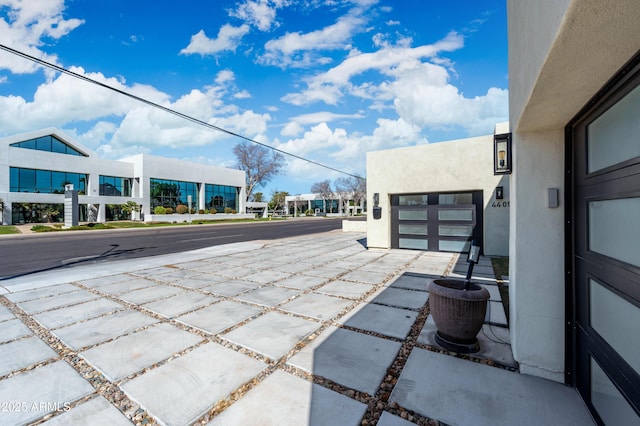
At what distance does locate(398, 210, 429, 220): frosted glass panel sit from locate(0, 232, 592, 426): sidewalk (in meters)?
4.56

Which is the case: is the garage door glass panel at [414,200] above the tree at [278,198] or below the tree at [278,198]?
below

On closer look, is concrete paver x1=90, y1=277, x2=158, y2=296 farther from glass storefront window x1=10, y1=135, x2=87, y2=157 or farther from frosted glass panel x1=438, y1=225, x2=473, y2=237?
glass storefront window x1=10, y1=135, x2=87, y2=157

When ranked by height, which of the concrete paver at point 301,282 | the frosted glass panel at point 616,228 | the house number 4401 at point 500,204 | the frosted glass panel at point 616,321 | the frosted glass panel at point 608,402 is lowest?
the concrete paver at point 301,282

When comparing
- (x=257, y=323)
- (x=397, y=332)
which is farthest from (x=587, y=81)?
(x=257, y=323)

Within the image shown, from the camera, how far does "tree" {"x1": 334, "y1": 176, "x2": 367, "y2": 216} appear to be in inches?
2451

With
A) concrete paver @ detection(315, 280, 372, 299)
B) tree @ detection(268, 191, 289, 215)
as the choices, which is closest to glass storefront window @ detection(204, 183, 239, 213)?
tree @ detection(268, 191, 289, 215)

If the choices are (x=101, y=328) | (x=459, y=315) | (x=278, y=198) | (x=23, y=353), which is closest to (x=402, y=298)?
(x=459, y=315)

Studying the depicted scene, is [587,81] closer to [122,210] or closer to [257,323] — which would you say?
Result: [257,323]

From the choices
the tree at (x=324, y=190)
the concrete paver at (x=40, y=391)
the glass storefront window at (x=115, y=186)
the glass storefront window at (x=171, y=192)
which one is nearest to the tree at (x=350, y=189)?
the tree at (x=324, y=190)

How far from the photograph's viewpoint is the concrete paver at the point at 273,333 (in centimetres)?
323

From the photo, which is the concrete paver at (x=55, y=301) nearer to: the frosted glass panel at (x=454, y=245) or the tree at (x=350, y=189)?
the frosted glass panel at (x=454, y=245)

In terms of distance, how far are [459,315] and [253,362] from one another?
7.27 feet

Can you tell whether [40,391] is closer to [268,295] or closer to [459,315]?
[268,295]

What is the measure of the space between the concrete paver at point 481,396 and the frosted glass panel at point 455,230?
7323 millimetres
